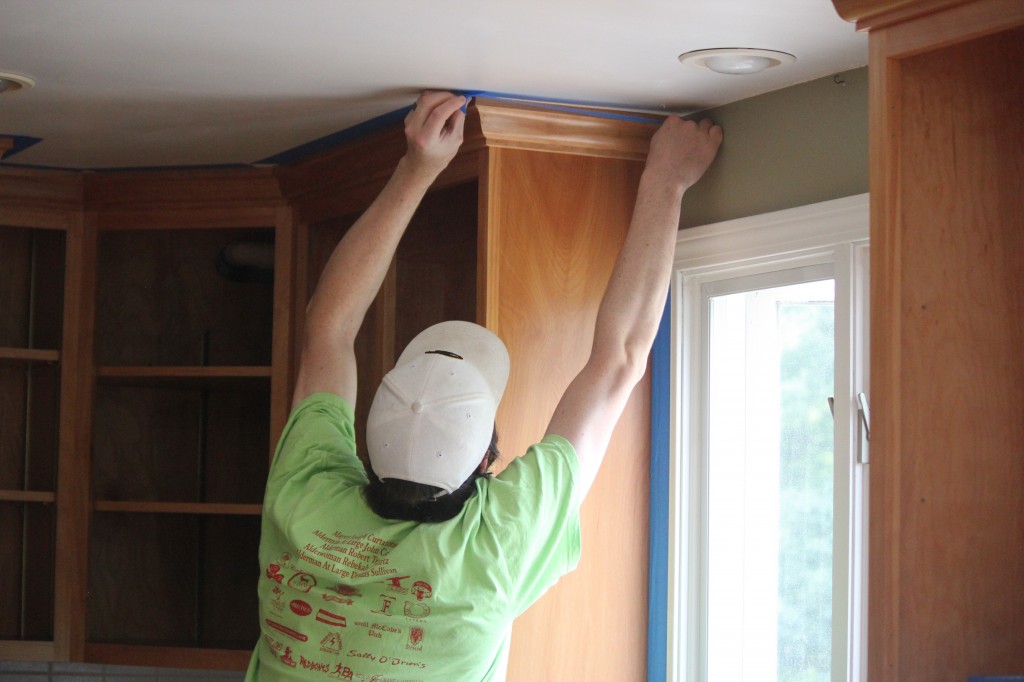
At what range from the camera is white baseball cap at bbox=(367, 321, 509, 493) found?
5.18ft

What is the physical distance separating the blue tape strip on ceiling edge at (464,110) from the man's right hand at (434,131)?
0.05 m

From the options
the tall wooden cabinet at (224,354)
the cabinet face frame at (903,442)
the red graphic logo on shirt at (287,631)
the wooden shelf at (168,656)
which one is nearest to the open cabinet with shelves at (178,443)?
the tall wooden cabinet at (224,354)

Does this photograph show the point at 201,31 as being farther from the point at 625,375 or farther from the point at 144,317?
the point at 144,317

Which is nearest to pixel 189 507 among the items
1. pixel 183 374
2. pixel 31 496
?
pixel 183 374

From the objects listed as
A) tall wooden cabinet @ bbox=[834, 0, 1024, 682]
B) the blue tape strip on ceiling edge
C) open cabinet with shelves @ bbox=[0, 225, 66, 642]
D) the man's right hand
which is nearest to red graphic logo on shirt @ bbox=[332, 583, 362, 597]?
tall wooden cabinet @ bbox=[834, 0, 1024, 682]

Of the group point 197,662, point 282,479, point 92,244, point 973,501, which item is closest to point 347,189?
point 92,244

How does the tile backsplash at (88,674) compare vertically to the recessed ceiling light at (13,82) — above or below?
below

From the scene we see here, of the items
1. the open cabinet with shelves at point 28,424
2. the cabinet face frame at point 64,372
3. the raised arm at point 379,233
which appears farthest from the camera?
the open cabinet with shelves at point 28,424

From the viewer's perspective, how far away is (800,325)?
6.81 ft

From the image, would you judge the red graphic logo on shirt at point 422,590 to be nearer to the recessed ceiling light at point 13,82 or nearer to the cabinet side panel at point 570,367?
the cabinet side panel at point 570,367

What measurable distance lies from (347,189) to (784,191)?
3.14 ft

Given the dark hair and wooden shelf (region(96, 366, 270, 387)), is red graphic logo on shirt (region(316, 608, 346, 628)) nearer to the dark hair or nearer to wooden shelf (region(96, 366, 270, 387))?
the dark hair

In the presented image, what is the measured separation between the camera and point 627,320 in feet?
6.14

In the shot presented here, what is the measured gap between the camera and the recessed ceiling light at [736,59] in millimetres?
1831
